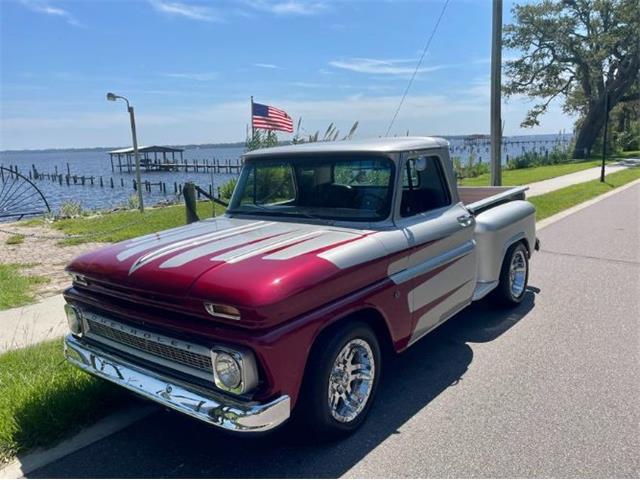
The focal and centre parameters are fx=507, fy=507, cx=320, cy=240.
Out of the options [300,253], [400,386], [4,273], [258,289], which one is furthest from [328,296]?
[4,273]

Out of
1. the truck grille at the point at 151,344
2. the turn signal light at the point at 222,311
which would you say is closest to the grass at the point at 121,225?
the truck grille at the point at 151,344

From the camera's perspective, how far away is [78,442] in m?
3.30

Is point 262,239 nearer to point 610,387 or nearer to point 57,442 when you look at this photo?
point 57,442

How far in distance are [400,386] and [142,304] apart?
206 centimetres

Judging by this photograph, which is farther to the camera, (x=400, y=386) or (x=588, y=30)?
(x=588, y=30)

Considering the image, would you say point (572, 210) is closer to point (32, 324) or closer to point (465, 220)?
point (465, 220)

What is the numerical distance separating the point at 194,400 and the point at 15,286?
5.55 m

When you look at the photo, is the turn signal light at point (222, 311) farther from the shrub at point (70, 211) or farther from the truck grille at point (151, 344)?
the shrub at point (70, 211)

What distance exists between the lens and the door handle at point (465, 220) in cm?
434

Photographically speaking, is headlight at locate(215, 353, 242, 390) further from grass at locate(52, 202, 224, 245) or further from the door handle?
grass at locate(52, 202, 224, 245)

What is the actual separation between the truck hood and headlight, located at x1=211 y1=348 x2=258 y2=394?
29 cm

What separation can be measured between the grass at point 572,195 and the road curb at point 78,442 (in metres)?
10.5

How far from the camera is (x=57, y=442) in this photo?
3293 mm

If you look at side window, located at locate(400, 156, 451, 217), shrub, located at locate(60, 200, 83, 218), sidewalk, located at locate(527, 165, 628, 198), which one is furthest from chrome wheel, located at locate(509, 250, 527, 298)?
shrub, located at locate(60, 200, 83, 218)
